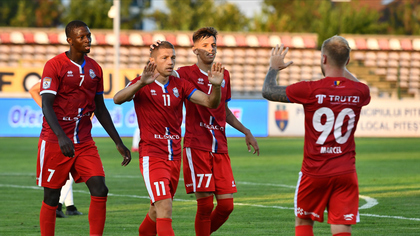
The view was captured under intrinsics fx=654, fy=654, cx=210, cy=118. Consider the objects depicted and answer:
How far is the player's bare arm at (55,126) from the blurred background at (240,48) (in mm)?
16575

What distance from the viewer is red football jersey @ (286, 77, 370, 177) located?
464cm

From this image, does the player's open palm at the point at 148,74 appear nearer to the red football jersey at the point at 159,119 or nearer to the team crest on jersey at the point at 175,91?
the red football jersey at the point at 159,119

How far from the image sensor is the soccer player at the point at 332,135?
4.63 m

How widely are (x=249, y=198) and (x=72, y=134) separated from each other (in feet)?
14.8

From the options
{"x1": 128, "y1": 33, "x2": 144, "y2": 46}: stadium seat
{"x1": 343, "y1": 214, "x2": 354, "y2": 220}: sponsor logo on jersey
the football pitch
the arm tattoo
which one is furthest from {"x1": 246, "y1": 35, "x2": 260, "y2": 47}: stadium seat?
{"x1": 343, "y1": 214, "x2": 354, "y2": 220}: sponsor logo on jersey

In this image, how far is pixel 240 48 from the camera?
37.9 meters

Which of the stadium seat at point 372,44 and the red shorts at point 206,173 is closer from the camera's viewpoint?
the red shorts at point 206,173

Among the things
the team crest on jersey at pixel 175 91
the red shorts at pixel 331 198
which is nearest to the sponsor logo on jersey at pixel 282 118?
the team crest on jersey at pixel 175 91

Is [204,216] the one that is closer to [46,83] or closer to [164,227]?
[164,227]

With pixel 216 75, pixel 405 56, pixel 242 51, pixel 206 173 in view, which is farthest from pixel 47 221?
pixel 405 56

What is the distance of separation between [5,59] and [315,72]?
17241mm

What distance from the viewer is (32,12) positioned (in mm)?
55250

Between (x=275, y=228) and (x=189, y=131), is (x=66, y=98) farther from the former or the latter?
(x=275, y=228)

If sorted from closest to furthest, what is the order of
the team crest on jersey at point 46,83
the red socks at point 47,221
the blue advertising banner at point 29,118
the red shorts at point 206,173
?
1. the team crest on jersey at point 46,83
2. the red socks at point 47,221
3. the red shorts at point 206,173
4. the blue advertising banner at point 29,118
